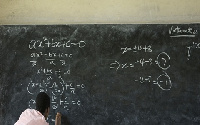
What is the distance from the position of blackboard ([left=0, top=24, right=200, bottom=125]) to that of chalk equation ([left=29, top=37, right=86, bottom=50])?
0.04 feet

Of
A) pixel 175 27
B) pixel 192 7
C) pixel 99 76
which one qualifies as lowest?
pixel 99 76

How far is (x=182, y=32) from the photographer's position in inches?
124

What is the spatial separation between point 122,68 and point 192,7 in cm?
103

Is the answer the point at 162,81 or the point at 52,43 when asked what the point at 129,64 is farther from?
the point at 52,43

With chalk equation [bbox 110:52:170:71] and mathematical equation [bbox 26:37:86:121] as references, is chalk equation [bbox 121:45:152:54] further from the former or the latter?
mathematical equation [bbox 26:37:86:121]

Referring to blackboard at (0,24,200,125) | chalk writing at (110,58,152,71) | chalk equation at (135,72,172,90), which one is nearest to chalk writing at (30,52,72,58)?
blackboard at (0,24,200,125)

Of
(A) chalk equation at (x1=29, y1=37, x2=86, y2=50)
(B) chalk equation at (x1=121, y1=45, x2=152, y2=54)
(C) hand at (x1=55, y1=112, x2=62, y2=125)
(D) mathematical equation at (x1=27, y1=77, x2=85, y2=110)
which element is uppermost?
(A) chalk equation at (x1=29, y1=37, x2=86, y2=50)

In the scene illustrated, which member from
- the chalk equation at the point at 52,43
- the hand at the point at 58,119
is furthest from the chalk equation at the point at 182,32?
the hand at the point at 58,119

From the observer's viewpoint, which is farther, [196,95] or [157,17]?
[157,17]

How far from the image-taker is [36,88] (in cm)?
333

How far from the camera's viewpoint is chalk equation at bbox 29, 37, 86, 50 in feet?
10.9

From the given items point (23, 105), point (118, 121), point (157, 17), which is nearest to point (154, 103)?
point (118, 121)

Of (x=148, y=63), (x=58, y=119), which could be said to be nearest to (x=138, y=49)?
(x=148, y=63)

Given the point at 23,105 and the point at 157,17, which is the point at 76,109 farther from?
the point at 157,17
